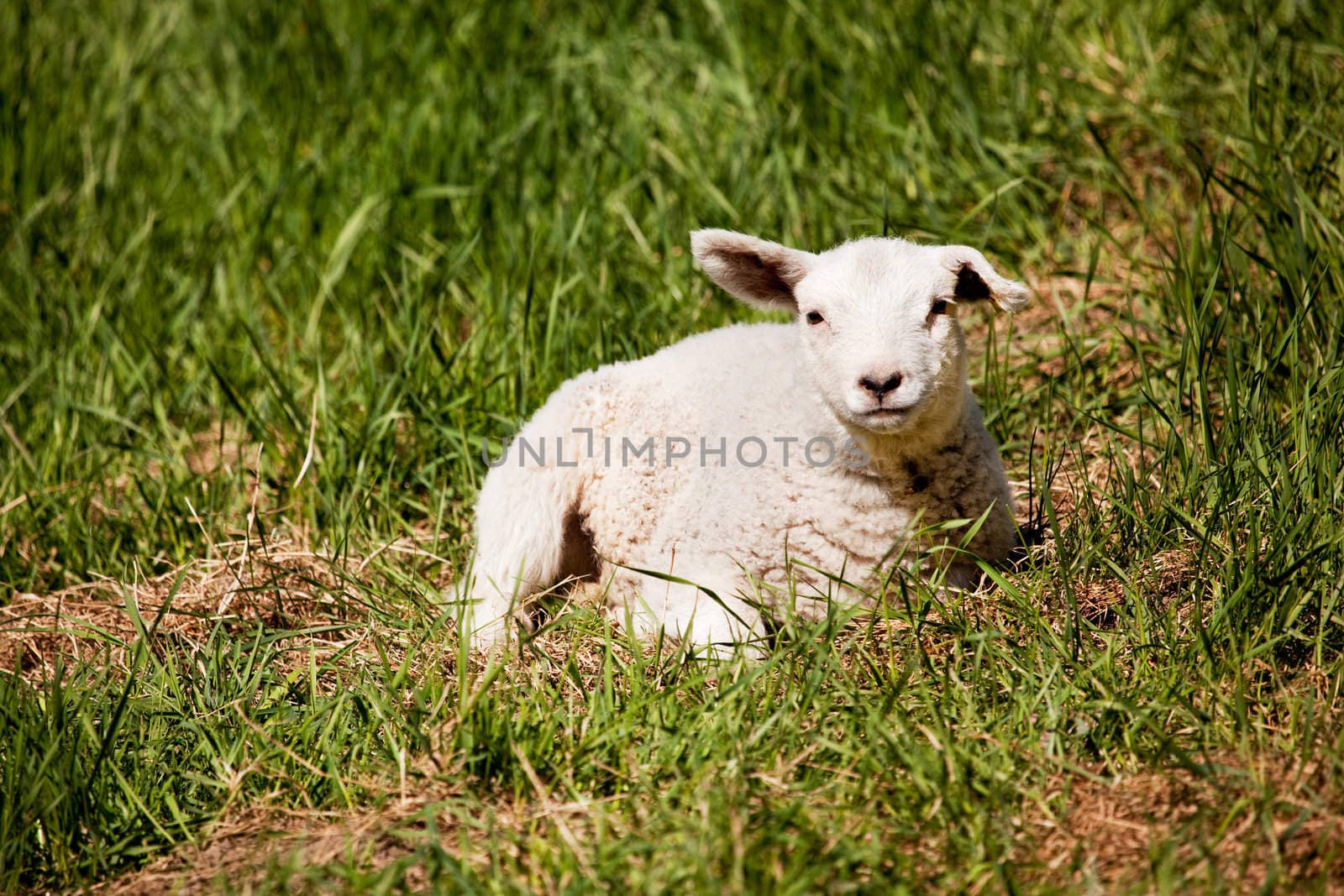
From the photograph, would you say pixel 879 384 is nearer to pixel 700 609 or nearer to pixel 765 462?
pixel 765 462

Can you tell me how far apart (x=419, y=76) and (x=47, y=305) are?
197cm

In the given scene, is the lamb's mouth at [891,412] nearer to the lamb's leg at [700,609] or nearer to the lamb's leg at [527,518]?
the lamb's leg at [700,609]

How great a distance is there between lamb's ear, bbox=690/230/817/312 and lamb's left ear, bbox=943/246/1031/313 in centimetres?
37

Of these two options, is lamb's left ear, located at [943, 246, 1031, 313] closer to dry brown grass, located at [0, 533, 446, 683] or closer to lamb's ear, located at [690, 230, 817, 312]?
lamb's ear, located at [690, 230, 817, 312]

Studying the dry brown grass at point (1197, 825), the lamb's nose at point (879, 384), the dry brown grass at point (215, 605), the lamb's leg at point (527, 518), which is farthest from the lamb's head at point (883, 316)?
the dry brown grass at point (215, 605)

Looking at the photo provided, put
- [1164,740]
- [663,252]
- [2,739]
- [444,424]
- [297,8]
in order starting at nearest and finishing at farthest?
[1164,740]
[2,739]
[444,424]
[663,252]
[297,8]

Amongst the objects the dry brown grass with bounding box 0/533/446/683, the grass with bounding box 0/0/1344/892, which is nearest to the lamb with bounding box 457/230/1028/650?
the grass with bounding box 0/0/1344/892

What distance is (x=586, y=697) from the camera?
10.1 ft

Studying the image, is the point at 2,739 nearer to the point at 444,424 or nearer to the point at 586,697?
the point at 586,697

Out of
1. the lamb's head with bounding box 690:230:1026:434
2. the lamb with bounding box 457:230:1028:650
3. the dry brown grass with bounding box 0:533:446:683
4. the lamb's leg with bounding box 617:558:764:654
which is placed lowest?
the dry brown grass with bounding box 0:533:446:683

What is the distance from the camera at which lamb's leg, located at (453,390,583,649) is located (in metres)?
3.76

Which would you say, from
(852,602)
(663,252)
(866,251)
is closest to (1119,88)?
(663,252)

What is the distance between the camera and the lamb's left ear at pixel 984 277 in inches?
125

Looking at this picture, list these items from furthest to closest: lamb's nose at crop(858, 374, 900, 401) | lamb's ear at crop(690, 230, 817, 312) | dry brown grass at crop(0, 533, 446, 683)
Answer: dry brown grass at crop(0, 533, 446, 683) → lamb's ear at crop(690, 230, 817, 312) → lamb's nose at crop(858, 374, 900, 401)
